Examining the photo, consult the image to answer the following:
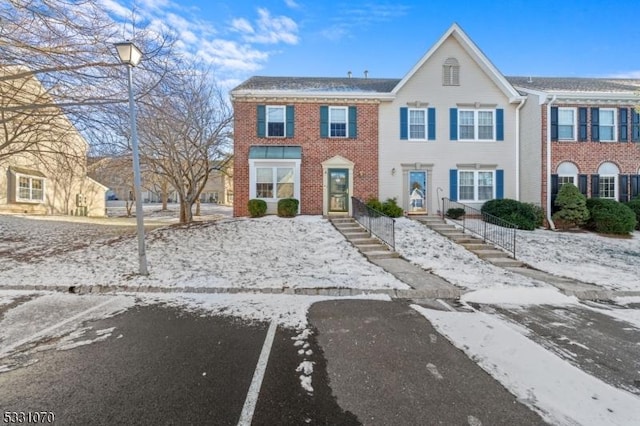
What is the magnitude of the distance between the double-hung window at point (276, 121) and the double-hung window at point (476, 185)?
8871 mm

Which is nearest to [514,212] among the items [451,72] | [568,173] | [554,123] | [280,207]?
[568,173]

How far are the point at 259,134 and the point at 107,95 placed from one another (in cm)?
714

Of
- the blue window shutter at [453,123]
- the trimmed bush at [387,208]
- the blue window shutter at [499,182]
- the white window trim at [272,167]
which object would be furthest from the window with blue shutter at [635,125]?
the white window trim at [272,167]

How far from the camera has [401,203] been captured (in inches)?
591

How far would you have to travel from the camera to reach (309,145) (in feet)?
48.8

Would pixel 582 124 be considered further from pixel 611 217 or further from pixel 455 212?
pixel 455 212

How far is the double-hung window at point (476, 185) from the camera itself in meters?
15.1

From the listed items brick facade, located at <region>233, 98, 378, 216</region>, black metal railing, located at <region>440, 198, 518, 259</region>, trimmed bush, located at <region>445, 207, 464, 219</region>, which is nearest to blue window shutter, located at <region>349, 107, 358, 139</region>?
brick facade, located at <region>233, 98, 378, 216</region>

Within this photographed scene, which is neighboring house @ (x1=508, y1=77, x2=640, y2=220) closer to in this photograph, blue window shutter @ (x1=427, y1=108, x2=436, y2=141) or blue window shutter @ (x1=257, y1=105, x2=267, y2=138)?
blue window shutter @ (x1=427, y1=108, x2=436, y2=141)

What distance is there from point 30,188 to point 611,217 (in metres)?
32.3

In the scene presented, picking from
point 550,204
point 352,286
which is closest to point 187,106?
point 352,286

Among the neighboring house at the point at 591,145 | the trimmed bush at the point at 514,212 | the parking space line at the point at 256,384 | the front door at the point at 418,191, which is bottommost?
the parking space line at the point at 256,384

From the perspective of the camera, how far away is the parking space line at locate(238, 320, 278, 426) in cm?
251

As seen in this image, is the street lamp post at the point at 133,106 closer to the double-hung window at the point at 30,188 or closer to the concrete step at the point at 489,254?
the concrete step at the point at 489,254
